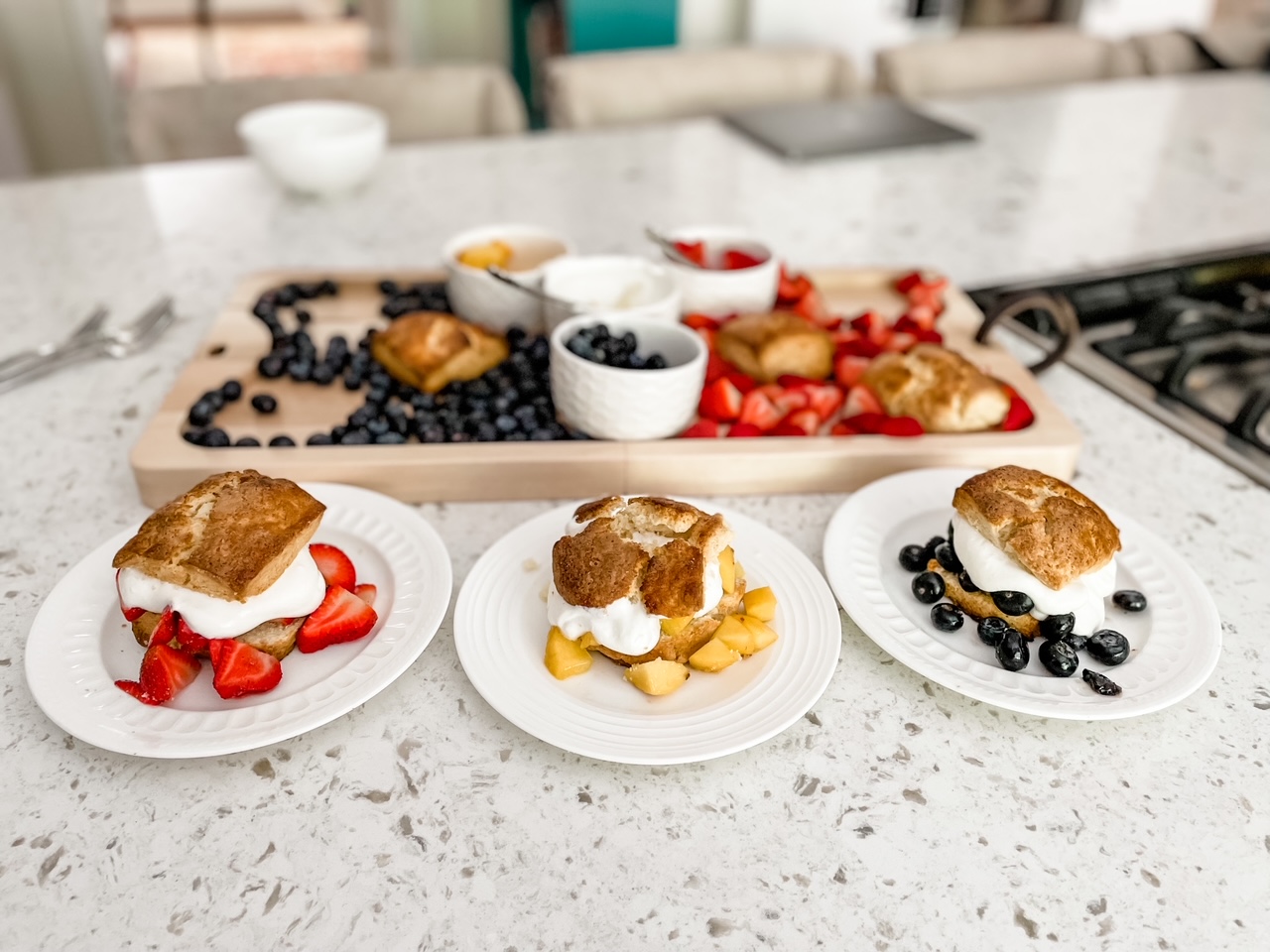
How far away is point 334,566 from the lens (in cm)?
100

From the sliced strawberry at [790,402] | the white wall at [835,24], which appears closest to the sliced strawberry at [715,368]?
the sliced strawberry at [790,402]

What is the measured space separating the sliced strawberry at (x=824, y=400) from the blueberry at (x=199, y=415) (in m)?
0.84

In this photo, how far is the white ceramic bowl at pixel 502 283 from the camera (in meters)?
1.50

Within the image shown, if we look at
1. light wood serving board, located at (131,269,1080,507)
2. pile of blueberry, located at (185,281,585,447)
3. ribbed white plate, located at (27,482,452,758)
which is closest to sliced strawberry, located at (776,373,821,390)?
light wood serving board, located at (131,269,1080,507)

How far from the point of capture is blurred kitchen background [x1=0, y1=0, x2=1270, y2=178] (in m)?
2.73

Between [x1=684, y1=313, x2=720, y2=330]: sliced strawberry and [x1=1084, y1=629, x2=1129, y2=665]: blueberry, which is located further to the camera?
[x1=684, y1=313, x2=720, y2=330]: sliced strawberry

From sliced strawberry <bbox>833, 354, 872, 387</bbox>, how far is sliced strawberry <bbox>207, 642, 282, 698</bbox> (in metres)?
0.91

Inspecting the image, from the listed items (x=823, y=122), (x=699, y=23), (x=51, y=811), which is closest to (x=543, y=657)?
(x=51, y=811)

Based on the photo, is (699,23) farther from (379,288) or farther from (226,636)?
(226,636)

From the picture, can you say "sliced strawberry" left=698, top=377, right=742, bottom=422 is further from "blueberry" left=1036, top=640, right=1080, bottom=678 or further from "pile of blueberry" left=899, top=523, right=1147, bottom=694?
"blueberry" left=1036, top=640, right=1080, bottom=678

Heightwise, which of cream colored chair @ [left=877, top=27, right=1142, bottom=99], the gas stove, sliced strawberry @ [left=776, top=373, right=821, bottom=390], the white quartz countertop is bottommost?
the white quartz countertop

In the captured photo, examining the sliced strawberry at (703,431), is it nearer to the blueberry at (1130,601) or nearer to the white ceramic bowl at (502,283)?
the white ceramic bowl at (502,283)

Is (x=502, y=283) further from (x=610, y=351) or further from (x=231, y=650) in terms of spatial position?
(x=231, y=650)

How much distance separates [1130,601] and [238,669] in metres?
0.92
